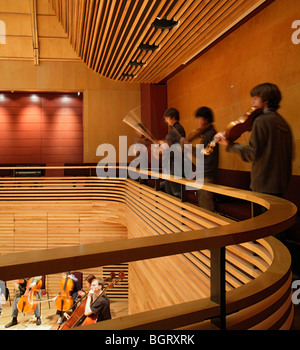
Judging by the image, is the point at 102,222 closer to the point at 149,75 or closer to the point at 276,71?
the point at 149,75

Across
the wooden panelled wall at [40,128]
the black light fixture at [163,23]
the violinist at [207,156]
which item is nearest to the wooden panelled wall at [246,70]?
the violinist at [207,156]

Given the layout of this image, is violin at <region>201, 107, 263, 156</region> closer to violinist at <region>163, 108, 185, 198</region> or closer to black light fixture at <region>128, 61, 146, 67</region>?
violinist at <region>163, 108, 185, 198</region>

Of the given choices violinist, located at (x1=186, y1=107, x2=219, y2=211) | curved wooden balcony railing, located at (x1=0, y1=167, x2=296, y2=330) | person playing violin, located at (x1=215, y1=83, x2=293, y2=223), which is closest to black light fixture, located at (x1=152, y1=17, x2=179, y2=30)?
violinist, located at (x1=186, y1=107, x2=219, y2=211)

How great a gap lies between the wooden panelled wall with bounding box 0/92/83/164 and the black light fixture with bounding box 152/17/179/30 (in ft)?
22.3

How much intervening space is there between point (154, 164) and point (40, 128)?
19.5 feet

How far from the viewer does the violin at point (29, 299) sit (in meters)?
8.52

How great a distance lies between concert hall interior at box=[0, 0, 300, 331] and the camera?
1299 millimetres

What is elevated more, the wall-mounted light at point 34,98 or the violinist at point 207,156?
the wall-mounted light at point 34,98

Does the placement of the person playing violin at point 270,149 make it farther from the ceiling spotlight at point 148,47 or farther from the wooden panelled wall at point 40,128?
the wooden panelled wall at point 40,128

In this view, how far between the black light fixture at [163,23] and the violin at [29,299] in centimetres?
667

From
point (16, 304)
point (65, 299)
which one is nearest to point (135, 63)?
point (65, 299)

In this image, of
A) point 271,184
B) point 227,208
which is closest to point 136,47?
point 227,208

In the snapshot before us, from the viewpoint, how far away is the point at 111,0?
534cm
